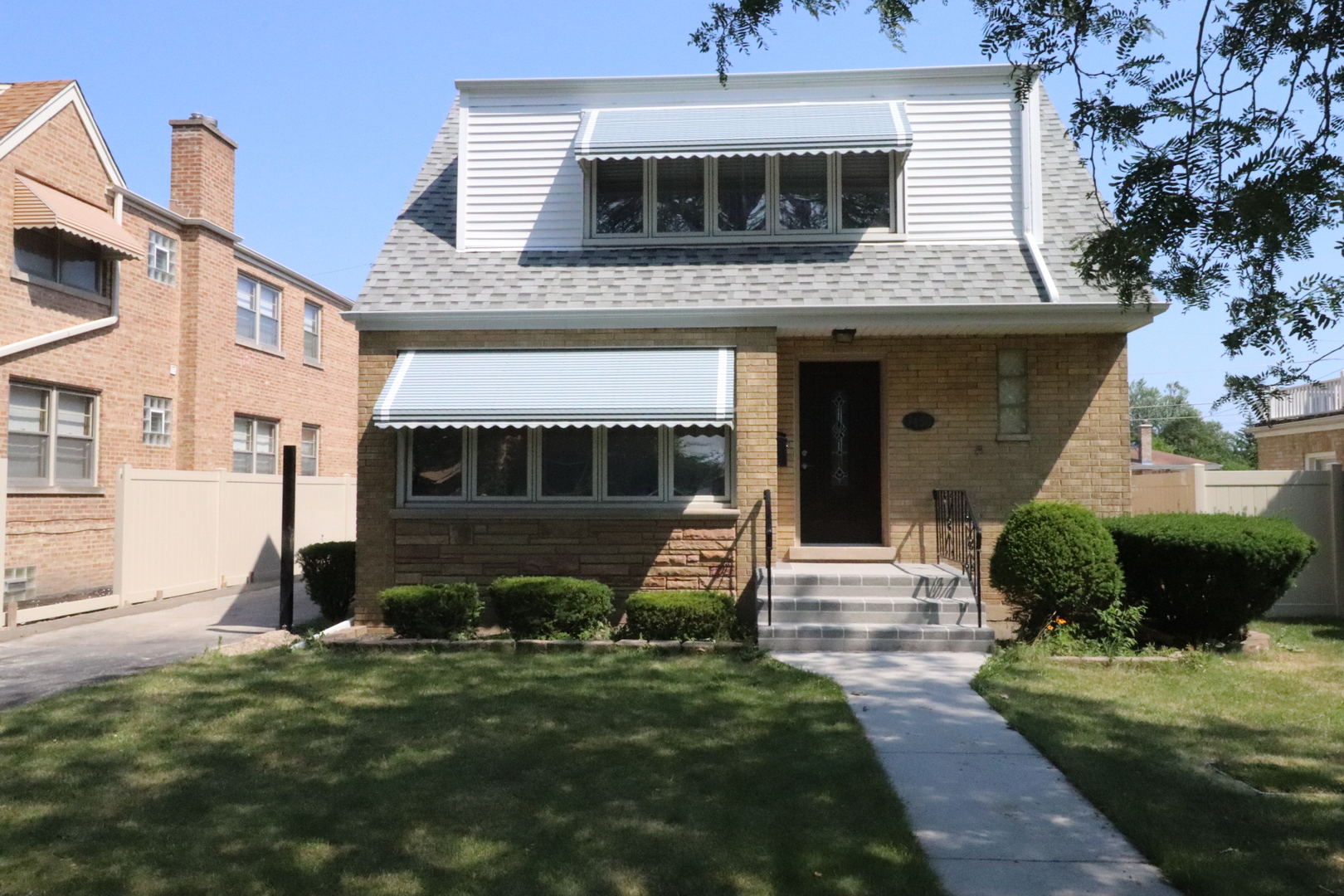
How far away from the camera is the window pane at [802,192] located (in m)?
12.3

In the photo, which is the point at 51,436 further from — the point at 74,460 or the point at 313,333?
the point at 313,333

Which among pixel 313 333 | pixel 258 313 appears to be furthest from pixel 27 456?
pixel 313 333

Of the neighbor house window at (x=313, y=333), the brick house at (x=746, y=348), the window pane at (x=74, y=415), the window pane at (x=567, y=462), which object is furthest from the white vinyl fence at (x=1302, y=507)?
the neighbor house window at (x=313, y=333)

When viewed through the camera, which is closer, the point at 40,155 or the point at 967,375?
the point at 967,375

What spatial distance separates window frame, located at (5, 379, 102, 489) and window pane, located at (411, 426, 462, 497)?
7.41 m

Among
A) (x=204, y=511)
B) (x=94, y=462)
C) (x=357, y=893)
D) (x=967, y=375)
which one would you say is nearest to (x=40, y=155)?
(x=94, y=462)

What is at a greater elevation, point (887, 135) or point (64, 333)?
point (887, 135)

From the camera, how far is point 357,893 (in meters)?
4.19

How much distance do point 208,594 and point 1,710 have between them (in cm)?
810

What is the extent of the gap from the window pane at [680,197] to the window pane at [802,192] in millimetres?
1042

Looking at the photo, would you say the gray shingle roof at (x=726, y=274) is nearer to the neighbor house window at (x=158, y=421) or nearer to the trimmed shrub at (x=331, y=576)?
the trimmed shrub at (x=331, y=576)

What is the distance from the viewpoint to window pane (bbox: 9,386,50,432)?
1470cm

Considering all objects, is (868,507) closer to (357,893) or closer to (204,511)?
(357,893)

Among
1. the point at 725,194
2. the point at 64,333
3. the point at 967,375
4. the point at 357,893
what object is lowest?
the point at 357,893
